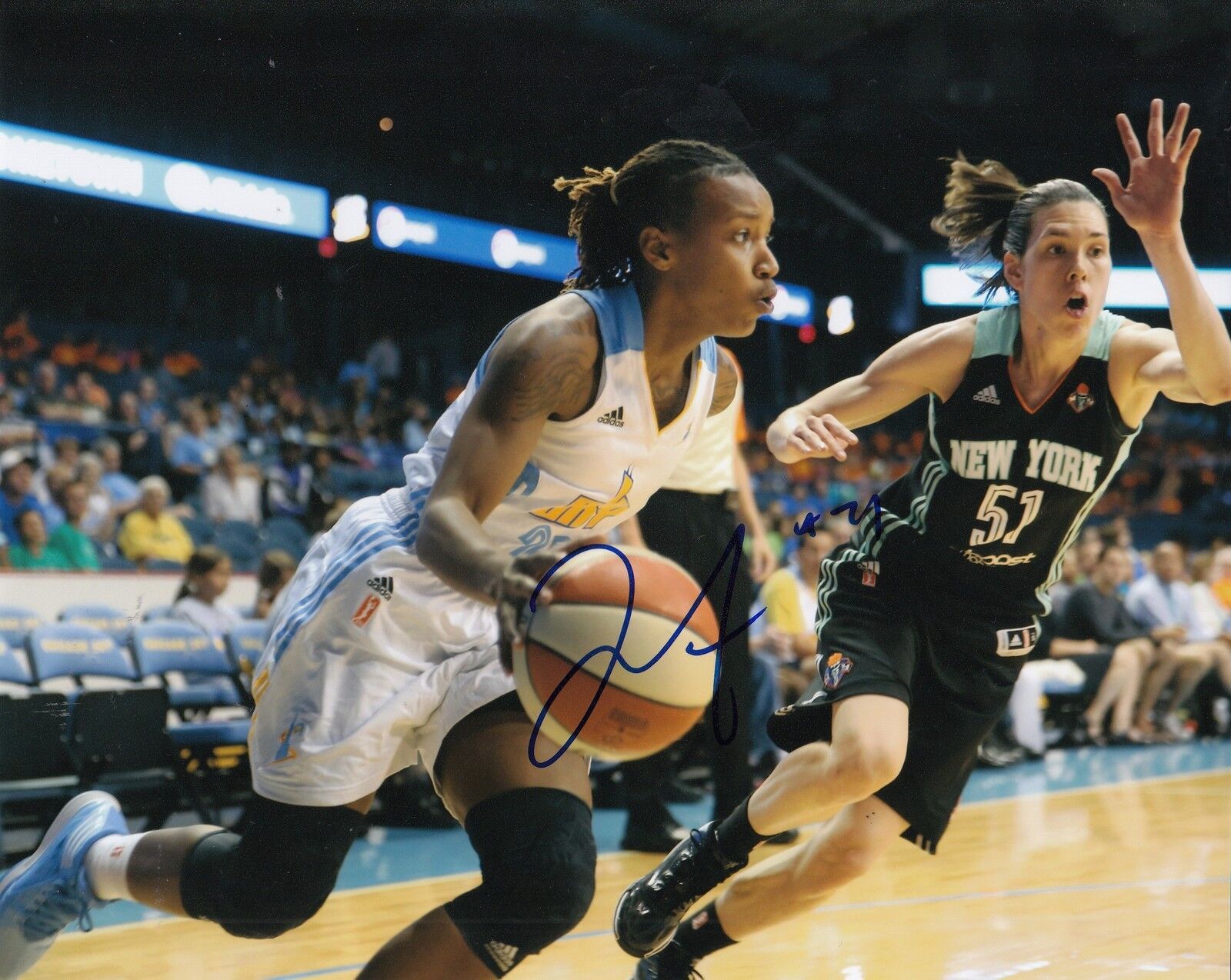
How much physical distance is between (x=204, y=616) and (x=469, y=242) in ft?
6.06

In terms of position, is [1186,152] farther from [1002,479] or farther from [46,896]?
[46,896]

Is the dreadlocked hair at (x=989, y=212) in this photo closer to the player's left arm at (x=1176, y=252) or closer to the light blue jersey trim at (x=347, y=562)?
the player's left arm at (x=1176, y=252)

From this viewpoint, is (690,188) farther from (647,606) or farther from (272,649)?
(272,649)

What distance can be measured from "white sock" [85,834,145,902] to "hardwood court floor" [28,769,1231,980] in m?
0.70

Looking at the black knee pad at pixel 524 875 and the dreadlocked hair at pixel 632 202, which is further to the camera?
the dreadlocked hair at pixel 632 202

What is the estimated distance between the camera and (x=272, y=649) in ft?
7.45

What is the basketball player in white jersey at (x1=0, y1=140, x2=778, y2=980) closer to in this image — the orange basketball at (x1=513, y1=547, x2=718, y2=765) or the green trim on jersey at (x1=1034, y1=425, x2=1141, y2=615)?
the orange basketball at (x1=513, y1=547, x2=718, y2=765)

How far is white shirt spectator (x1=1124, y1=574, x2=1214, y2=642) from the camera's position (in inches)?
347

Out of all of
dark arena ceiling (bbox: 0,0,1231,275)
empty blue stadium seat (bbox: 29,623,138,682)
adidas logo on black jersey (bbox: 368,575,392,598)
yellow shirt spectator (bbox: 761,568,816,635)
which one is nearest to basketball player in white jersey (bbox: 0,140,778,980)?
adidas logo on black jersey (bbox: 368,575,392,598)

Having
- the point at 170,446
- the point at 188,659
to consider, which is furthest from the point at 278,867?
the point at 170,446

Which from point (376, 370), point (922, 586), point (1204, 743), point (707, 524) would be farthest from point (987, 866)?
point (1204, 743)

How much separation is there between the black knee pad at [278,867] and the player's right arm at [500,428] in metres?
0.58

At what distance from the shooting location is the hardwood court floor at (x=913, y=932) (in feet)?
10.2

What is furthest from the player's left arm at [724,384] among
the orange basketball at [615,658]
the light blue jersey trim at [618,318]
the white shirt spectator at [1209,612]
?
the white shirt spectator at [1209,612]
